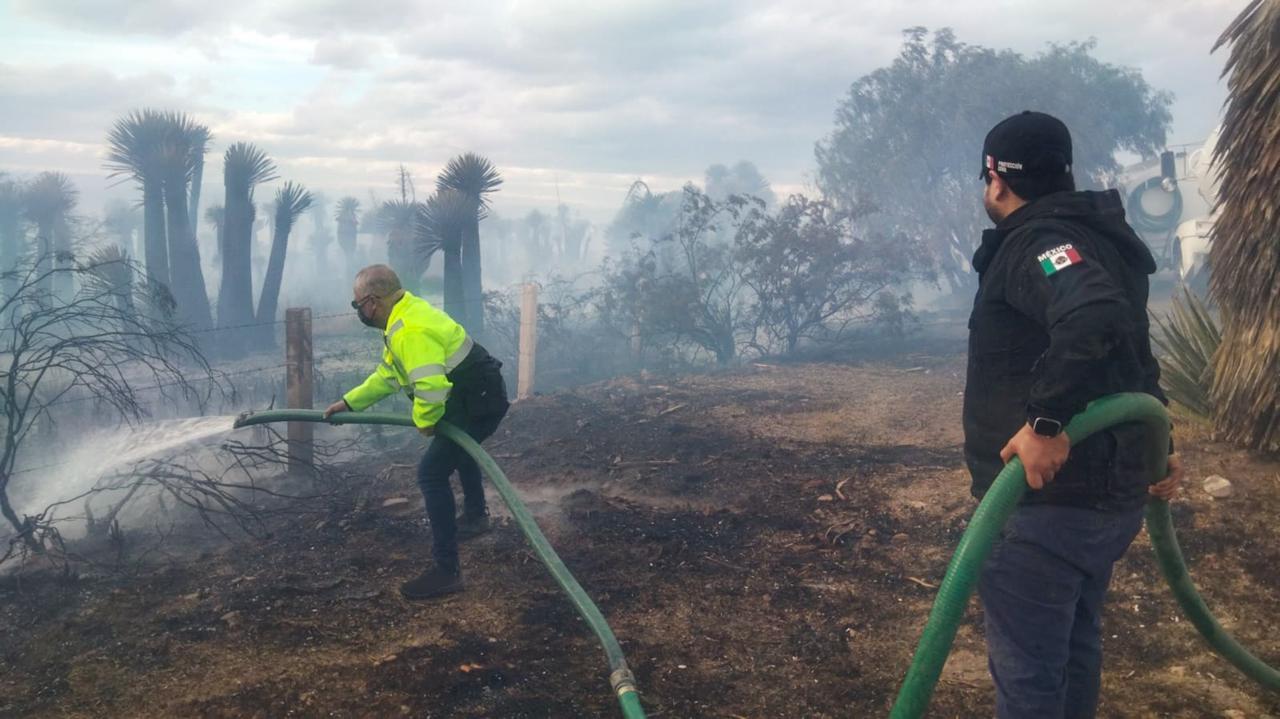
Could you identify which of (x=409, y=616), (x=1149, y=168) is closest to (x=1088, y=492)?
(x=409, y=616)

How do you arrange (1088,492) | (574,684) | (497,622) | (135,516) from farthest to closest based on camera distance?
(135,516), (497,622), (574,684), (1088,492)

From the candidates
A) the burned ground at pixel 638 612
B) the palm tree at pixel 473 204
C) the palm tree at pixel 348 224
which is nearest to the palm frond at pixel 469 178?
the palm tree at pixel 473 204

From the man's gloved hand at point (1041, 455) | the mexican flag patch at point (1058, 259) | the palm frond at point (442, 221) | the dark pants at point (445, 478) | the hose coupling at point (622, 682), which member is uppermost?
the palm frond at point (442, 221)

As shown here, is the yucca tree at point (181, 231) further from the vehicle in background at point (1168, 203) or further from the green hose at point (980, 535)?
the vehicle in background at point (1168, 203)

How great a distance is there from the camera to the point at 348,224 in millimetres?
41469

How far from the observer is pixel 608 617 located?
450cm

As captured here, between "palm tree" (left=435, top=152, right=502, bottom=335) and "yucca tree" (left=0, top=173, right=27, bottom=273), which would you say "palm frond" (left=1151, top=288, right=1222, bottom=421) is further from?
"yucca tree" (left=0, top=173, right=27, bottom=273)

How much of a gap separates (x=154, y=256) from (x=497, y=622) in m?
18.3

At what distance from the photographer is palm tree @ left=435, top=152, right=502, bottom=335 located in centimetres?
1588

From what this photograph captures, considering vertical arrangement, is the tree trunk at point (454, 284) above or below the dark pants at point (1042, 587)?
above

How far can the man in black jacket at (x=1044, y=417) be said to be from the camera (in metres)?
2.24

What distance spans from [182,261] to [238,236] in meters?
1.35

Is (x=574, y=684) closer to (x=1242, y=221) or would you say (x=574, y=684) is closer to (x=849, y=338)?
(x=1242, y=221)

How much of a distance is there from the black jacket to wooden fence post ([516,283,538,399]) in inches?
390
